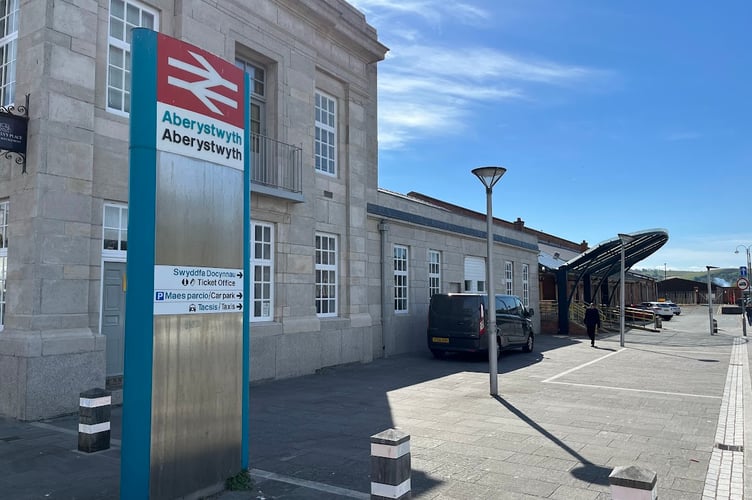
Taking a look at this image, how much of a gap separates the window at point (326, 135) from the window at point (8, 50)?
273 inches

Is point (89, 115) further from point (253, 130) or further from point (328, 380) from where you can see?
point (328, 380)

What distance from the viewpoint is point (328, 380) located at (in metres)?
12.6

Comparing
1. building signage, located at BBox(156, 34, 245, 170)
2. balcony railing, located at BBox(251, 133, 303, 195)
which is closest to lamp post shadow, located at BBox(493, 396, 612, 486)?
building signage, located at BBox(156, 34, 245, 170)

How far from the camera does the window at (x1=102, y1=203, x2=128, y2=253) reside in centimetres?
947

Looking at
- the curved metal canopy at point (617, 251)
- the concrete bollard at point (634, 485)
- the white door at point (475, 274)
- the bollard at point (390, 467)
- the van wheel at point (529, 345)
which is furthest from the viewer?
the curved metal canopy at point (617, 251)

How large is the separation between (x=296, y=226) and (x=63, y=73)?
5.95 m

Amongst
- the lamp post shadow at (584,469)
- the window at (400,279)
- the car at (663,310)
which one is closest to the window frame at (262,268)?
the window at (400,279)

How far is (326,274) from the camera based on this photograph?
49.0 feet

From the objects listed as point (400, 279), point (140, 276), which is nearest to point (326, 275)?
point (400, 279)

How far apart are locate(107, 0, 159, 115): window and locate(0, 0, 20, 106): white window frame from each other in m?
1.43

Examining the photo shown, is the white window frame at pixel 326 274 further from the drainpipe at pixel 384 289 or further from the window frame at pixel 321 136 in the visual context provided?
the drainpipe at pixel 384 289

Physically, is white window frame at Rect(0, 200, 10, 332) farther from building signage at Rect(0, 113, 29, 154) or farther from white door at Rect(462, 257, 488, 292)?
white door at Rect(462, 257, 488, 292)

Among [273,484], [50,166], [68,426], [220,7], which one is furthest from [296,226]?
[273,484]

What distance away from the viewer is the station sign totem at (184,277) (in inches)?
180
